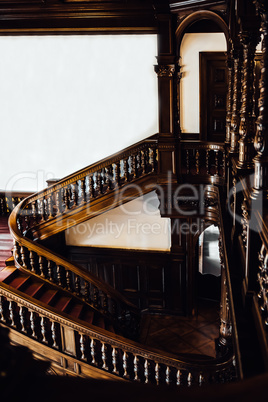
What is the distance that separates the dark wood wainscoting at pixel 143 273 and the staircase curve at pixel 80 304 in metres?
Result: 1.99

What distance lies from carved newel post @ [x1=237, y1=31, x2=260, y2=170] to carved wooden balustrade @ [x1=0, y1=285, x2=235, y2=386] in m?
2.93

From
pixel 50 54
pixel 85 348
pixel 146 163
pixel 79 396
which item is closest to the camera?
pixel 79 396

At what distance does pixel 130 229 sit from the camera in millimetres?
10555

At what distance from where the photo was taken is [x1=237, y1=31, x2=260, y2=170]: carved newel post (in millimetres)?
4496

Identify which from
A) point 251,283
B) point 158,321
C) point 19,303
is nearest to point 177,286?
point 158,321

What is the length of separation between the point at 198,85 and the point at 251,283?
7.96 meters

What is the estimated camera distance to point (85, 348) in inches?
252

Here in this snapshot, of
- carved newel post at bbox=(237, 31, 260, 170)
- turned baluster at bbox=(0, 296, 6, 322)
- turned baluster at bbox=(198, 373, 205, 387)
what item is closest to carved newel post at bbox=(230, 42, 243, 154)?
carved newel post at bbox=(237, 31, 260, 170)

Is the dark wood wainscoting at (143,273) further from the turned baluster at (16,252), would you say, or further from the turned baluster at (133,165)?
the turned baluster at (16,252)

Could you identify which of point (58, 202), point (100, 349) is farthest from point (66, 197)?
point (100, 349)

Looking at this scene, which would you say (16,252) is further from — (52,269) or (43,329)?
(43,329)

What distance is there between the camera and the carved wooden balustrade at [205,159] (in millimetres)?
8320

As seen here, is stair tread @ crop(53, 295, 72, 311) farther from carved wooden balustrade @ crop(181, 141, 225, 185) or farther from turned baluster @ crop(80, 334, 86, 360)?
carved wooden balustrade @ crop(181, 141, 225, 185)

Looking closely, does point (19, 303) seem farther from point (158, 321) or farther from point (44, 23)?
point (44, 23)
